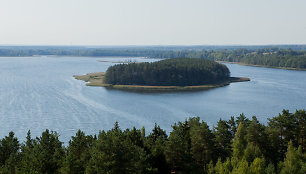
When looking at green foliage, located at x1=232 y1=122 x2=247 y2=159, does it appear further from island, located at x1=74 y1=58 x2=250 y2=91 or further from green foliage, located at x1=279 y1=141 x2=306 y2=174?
island, located at x1=74 y1=58 x2=250 y2=91

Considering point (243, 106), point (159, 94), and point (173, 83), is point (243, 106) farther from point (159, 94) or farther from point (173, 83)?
point (173, 83)

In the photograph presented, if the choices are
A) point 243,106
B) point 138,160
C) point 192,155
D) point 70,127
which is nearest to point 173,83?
point 243,106

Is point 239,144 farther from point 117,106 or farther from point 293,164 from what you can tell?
point 117,106

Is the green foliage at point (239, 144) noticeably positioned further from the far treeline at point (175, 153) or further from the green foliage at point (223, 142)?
the green foliage at point (223, 142)

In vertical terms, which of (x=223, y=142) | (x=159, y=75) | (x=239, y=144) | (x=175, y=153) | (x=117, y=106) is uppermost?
(x=239, y=144)

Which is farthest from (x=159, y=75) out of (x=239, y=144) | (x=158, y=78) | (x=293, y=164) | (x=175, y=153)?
(x=293, y=164)

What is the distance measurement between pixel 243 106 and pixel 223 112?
7.64 metres

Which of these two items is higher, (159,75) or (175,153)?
(175,153)

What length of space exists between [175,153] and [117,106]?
132 ft

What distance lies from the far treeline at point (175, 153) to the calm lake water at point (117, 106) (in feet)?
59.7

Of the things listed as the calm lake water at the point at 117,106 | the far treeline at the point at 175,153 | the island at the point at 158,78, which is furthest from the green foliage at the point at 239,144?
the island at the point at 158,78

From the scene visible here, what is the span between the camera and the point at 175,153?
22.8m

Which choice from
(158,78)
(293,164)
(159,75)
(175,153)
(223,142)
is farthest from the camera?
(159,75)

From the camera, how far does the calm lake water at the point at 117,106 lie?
4812 centimetres
